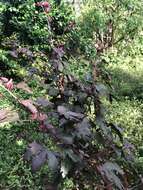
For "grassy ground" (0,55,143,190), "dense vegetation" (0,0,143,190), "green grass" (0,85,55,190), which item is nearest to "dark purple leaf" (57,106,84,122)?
"dense vegetation" (0,0,143,190)

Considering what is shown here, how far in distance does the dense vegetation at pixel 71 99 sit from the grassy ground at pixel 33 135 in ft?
0.04

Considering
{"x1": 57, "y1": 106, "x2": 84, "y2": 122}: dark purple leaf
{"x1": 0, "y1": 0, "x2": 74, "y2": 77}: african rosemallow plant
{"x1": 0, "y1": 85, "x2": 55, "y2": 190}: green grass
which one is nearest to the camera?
{"x1": 57, "y1": 106, "x2": 84, "y2": 122}: dark purple leaf

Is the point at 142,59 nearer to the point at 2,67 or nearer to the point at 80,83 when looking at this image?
the point at 2,67

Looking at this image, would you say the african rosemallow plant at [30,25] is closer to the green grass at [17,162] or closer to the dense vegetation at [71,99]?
the dense vegetation at [71,99]

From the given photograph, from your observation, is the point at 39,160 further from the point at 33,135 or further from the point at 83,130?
the point at 33,135

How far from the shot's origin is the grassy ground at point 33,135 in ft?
12.0

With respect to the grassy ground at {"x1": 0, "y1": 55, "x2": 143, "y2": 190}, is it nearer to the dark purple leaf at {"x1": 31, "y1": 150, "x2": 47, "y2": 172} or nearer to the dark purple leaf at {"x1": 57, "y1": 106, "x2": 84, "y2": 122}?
the dark purple leaf at {"x1": 57, "y1": 106, "x2": 84, "y2": 122}

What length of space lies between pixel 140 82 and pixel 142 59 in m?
2.97

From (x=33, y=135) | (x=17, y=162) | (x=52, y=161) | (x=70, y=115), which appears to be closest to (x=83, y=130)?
(x=70, y=115)

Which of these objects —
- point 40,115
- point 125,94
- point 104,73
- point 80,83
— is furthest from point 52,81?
point 125,94

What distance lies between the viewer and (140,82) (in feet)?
25.2

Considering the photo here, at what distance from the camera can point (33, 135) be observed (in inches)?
178

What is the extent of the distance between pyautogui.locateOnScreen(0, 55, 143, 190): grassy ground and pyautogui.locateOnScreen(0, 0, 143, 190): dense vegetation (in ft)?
0.04

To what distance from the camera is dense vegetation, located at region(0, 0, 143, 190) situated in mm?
1857
